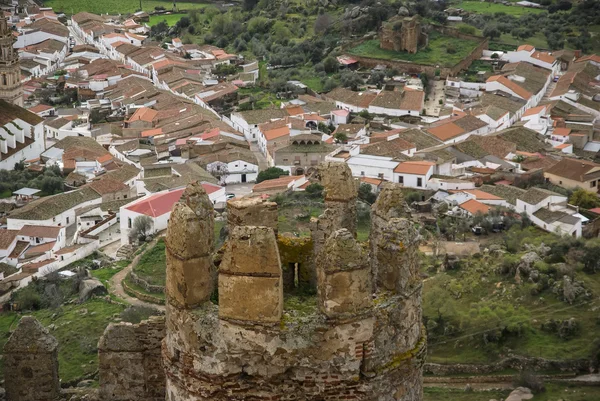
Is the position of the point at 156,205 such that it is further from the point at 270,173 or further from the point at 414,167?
the point at 414,167

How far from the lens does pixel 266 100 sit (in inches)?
2985

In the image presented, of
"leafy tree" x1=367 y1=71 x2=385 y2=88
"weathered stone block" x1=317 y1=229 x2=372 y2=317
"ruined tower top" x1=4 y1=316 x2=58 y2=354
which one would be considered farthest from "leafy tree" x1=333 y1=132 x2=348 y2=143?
"weathered stone block" x1=317 y1=229 x2=372 y2=317

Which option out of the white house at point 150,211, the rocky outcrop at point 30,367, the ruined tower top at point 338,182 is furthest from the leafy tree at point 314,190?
the ruined tower top at point 338,182

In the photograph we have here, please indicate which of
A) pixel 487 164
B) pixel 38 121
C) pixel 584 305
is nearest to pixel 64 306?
pixel 584 305

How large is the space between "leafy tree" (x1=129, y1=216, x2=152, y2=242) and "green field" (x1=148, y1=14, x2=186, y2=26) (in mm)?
63320

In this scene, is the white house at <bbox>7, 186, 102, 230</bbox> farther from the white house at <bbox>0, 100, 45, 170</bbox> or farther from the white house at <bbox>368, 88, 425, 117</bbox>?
the white house at <bbox>368, 88, 425, 117</bbox>

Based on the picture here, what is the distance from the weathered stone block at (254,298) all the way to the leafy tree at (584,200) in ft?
145

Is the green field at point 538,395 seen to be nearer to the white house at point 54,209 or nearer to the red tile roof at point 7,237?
the red tile roof at point 7,237

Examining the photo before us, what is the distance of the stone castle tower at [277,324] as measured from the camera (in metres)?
10.4

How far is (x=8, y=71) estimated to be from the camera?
7388cm

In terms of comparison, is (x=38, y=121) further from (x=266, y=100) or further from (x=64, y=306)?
(x=64, y=306)

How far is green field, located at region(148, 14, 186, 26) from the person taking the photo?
358ft

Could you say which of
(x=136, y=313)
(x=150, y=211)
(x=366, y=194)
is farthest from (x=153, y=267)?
(x=366, y=194)

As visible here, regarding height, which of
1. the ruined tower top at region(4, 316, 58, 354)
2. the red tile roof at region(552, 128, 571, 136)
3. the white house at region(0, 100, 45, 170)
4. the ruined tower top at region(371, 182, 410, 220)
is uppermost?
the ruined tower top at region(371, 182, 410, 220)
